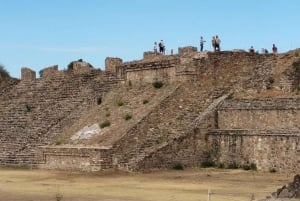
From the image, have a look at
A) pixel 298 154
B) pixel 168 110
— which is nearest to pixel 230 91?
pixel 168 110

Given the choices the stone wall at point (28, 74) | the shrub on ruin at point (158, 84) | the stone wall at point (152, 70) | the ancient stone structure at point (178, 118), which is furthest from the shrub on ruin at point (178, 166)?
the stone wall at point (28, 74)

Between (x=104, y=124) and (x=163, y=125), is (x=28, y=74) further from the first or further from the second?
(x=163, y=125)

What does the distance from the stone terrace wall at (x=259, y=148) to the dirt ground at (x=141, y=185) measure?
74 centimetres

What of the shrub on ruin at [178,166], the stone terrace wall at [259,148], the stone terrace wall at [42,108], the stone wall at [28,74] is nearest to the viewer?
the stone terrace wall at [259,148]

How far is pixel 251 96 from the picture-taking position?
3384cm

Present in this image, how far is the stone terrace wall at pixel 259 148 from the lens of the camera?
28.9 m

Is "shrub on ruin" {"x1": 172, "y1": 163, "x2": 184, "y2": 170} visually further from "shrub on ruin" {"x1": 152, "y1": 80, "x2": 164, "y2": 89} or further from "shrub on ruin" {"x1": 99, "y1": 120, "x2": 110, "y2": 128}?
"shrub on ruin" {"x1": 152, "y1": 80, "x2": 164, "y2": 89}

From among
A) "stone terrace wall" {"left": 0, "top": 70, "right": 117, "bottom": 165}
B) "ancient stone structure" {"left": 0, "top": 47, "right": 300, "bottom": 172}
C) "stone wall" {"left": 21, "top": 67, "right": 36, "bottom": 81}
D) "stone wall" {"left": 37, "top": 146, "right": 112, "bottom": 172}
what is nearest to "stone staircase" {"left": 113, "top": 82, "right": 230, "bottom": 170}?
"ancient stone structure" {"left": 0, "top": 47, "right": 300, "bottom": 172}

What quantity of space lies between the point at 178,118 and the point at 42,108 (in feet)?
34.9

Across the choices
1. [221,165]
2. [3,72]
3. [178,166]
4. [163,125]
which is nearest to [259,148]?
[221,165]

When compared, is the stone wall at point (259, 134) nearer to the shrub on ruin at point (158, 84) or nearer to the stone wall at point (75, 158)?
the shrub on ruin at point (158, 84)

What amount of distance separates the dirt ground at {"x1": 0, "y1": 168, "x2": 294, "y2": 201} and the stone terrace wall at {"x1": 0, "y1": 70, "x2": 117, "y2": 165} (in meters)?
4.69

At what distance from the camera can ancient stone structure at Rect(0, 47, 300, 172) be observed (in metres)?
30.0

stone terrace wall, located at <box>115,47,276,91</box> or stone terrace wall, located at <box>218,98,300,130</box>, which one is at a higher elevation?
stone terrace wall, located at <box>115,47,276,91</box>
